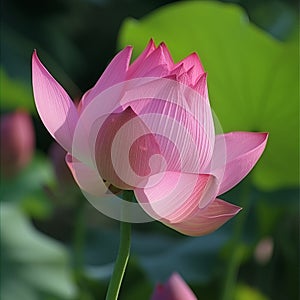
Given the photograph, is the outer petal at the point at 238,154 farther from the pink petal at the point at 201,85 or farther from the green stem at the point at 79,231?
the green stem at the point at 79,231

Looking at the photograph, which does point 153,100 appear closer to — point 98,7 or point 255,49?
point 255,49

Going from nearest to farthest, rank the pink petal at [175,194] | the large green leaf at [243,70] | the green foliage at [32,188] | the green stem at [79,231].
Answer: the pink petal at [175,194]
the large green leaf at [243,70]
the green stem at [79,231]
the green foliage at [32,188]

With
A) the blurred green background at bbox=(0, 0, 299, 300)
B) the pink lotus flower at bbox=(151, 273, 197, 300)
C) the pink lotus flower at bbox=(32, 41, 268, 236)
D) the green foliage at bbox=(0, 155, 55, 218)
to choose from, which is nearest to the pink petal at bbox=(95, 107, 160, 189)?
the pink lotus flower at bbox=(32, 41, 268, 236)

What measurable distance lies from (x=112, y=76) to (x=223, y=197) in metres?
0.78

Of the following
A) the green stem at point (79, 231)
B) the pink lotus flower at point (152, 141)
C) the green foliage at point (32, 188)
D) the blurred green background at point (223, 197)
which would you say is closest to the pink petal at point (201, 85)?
the pink lotus flower at point (152, 141)

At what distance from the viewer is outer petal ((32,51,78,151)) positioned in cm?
47

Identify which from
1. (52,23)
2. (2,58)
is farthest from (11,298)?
(52,23)

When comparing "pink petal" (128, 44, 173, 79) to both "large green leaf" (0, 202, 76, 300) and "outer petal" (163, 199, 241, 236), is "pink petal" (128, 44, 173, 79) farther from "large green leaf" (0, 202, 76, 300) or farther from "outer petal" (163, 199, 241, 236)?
"large green leaf" (0, 202, 76, 300)

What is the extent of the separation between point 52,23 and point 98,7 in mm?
142

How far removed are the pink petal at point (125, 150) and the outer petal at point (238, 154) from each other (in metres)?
0.04

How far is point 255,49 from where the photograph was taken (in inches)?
37.5

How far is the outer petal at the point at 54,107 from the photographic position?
1.54 feet

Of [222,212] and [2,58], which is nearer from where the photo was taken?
[222,212]

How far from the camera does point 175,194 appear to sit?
46 cm
